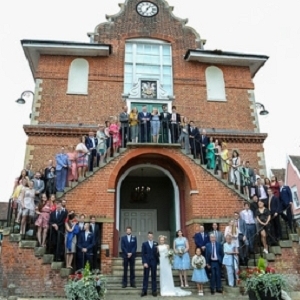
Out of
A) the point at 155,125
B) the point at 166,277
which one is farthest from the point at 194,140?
the point at 166,277

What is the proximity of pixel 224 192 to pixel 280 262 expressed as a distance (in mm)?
2875

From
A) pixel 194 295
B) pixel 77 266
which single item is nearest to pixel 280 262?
pixel 194 295

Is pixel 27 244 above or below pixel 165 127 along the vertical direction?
below

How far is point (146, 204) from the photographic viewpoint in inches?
566

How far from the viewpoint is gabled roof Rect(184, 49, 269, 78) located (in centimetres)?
1548

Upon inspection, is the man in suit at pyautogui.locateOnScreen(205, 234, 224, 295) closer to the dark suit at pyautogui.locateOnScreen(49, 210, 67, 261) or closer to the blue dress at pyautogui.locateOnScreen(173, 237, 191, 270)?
the blue dress at pyautogui.locateOnScreen(173, 237, 191, 270)

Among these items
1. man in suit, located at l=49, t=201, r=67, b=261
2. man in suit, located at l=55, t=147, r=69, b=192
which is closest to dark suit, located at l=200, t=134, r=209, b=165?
man in suit, located at l=55, t=147, r=69, b=192

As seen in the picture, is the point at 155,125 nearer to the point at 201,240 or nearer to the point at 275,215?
the point at 201,240

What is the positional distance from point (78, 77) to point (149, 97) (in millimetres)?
3487

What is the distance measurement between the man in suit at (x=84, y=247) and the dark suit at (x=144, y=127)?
4148mm

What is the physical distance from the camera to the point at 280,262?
934 centimetres

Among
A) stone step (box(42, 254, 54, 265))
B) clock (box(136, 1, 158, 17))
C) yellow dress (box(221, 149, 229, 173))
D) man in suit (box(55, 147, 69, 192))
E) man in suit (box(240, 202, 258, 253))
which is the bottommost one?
stone step (box(42, 254, 54, 265))

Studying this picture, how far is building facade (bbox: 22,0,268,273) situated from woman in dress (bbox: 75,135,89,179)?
1.21 metres

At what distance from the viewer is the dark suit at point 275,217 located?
31.5 ft
